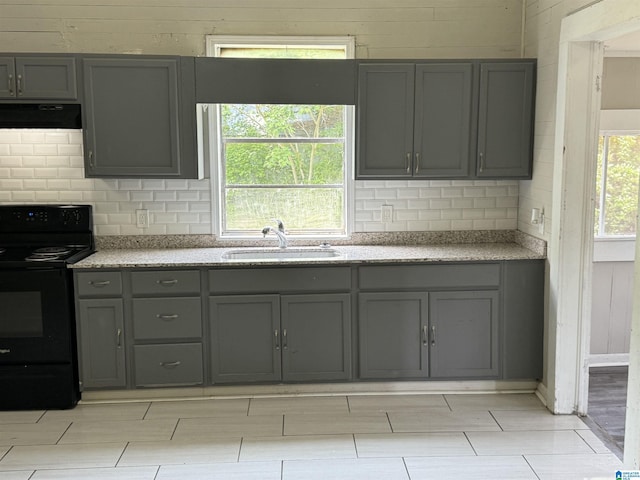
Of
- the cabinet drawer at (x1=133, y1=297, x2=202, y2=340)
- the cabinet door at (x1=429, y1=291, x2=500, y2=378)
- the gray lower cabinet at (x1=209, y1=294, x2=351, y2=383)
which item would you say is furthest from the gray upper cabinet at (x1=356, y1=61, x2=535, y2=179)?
the cabinet drawer at (x1=133, y1=297, x2=202, y2=340)

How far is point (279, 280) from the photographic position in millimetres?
3822

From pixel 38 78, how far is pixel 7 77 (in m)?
0.18

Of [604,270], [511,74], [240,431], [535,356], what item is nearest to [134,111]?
[240,431]

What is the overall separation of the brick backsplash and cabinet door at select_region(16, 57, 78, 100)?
39cm

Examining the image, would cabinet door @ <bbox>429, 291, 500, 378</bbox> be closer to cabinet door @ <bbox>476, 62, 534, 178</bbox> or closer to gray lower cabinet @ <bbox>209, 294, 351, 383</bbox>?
gray lower cabinet @ <bbox>209, 294, 351, 383</bbox>

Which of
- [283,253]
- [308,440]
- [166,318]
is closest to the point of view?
[308,440]

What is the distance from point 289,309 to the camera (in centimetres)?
385

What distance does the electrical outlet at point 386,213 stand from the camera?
14.4ft

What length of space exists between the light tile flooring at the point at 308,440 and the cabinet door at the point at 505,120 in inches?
57.4

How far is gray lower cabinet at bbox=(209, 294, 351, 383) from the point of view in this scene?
3.83 meters

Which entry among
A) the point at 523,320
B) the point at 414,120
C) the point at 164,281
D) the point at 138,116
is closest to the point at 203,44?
the point at 138,116

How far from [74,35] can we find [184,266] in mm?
1709

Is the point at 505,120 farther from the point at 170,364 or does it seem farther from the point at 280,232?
the point at 170,364

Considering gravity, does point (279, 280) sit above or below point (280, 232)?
below
